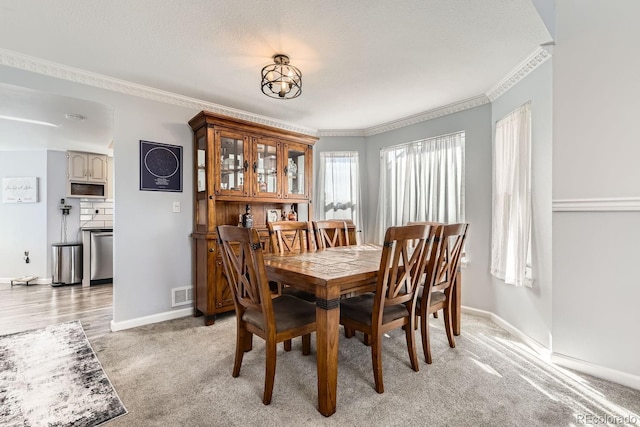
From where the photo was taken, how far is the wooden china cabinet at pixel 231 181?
9.93 ft

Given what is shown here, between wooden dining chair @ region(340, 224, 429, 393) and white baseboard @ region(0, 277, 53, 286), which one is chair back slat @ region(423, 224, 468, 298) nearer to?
wooden dining chair @ region(340, 224, 429, 393)

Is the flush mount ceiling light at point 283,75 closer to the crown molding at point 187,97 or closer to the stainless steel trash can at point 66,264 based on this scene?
the crown molding at point 187,97

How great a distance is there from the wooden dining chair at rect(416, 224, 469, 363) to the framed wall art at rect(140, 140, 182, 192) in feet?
8.72

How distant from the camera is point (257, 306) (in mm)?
1767

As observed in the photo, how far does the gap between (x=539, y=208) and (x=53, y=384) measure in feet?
12.3

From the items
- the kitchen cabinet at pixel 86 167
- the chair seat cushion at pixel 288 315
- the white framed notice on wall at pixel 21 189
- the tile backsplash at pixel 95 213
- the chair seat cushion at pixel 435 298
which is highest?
the kitchen cabinet at pixel 86 167

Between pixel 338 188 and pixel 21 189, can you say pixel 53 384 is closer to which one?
pixel 338 188

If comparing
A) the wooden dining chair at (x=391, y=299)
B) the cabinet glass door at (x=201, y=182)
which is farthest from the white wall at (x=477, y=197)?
the cabinet glass door at (x=201, y=182)

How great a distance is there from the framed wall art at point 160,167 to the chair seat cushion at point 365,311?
7.41ft

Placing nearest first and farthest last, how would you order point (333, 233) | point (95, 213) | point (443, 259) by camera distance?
point (443, 259) < point (333, 233) < point (95, 213)

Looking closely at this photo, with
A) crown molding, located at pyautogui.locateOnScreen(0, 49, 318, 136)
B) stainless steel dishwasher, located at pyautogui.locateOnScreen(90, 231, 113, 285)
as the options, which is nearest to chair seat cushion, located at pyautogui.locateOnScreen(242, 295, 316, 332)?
crown molding, located at pyautogui.locateOnScreen(0, 49, 318, 136)

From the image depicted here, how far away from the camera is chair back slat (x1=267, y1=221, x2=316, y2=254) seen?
2664 millimetres

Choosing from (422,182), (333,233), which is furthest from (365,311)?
(422,182)

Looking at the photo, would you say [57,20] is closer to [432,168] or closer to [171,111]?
[171,111]
